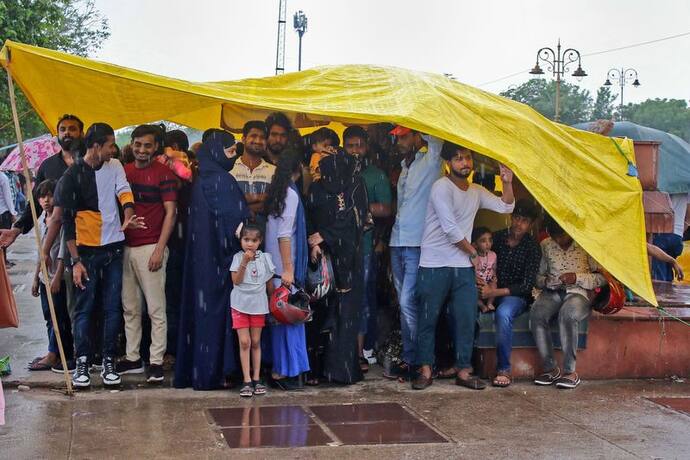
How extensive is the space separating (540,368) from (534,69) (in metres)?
21.6

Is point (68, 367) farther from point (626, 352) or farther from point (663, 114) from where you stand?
point (663, 114)

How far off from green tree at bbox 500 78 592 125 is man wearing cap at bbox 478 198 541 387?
222ft

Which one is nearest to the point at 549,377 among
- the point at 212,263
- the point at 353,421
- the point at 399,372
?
the point at 399,372

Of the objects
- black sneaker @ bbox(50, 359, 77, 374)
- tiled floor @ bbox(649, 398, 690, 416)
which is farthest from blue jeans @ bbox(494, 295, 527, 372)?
black sneaker @ bbox(50, 359, 77, 374)

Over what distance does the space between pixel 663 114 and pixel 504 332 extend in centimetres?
8016

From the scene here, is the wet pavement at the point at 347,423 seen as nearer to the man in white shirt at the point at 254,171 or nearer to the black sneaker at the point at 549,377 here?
the black sneaker at the point at 549,377

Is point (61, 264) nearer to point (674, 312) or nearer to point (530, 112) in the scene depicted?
point (530, 112)

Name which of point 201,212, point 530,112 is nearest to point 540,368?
point 530,112

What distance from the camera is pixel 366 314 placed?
7.95m

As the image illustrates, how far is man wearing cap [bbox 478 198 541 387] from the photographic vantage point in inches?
299

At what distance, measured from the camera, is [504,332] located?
7598 millimetres

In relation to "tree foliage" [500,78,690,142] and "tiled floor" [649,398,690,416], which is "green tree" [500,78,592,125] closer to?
"tree foliage" [500,78,690,142]

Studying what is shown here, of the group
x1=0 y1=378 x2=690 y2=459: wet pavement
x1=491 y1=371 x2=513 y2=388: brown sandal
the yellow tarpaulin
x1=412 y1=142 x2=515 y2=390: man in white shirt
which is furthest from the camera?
x1=491 y1=371 x2=513 y2=388: brown sandal

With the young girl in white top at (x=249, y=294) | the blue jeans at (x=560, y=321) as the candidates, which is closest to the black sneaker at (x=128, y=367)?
the young girl in white top at (x=249, y=294)
